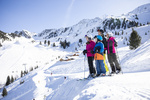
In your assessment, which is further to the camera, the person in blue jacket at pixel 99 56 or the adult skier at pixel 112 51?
the adult skier at pixel 112 51

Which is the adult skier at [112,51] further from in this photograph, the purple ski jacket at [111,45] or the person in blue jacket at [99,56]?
the person in blue jacket at [99,56]

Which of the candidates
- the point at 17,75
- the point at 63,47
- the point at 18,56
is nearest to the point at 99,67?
the point at 17,75

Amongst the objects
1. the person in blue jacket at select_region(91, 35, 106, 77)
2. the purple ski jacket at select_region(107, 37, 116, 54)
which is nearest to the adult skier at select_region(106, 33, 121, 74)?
the purple ski jacket at select_region(107, 37, 116, 54)

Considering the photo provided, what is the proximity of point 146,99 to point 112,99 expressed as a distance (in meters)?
0.84

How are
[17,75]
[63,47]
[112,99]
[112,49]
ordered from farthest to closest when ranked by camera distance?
1. [63,47]
2. [17,75]
3. [112,49]
4. [112,99]

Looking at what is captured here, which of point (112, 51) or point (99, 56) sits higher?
point (112, 51)

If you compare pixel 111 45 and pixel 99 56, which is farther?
pixel 111 45

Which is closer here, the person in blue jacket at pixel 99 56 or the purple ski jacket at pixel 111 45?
the person in blue jacket at pixel 99 56

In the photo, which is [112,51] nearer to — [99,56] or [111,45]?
[111,45]

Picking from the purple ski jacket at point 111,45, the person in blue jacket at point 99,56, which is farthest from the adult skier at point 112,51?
the person in blue jacket at point 99,56

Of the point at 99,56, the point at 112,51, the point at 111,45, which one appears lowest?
the point at 99,56

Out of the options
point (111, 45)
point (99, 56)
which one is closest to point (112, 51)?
point (111, 45)

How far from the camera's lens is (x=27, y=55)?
95.6 meters

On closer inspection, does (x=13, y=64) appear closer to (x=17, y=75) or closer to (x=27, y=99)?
(x=17, y=75)
